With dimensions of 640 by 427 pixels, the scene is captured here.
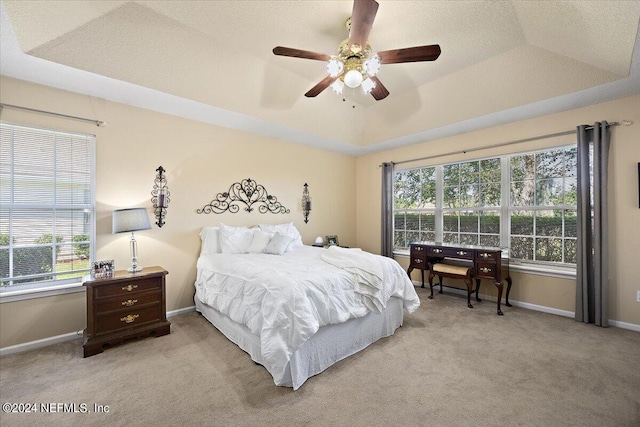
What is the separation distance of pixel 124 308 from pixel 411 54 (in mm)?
3484

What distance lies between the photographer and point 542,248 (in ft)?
12.3

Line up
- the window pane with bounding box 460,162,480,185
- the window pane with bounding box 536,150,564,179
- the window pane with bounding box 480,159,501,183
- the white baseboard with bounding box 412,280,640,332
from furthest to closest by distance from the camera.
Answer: the window pane with bounding box 460,162,480,185
the window pane with bounding box 480,159,501,183
the window pane with bounding box 536,150,564,179
the white baseboard with bounding box 412,280,640,332

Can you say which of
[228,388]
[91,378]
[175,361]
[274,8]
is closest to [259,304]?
[228,388]

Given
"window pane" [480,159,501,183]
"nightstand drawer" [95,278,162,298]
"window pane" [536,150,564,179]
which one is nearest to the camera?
"nightstand drawer" [95,278,162,298]

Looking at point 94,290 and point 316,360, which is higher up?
point 94,290

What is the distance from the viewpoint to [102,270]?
270 centimetres

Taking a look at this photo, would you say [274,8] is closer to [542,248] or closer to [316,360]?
[316,360]

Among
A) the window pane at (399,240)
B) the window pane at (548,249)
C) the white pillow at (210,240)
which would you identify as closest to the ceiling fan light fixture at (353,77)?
the white pillow at (210,240)

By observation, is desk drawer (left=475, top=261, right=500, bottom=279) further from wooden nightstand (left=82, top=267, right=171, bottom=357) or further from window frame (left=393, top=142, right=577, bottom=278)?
wooden nightstand (left=82, top=267, right=171, bottom=357)

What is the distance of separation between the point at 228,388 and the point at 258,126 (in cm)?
324

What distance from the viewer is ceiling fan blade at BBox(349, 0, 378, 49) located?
179 centimetres

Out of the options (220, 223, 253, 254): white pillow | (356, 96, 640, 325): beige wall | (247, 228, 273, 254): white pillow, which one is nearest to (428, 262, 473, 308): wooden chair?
(356, 96, 640, 325): beige wall

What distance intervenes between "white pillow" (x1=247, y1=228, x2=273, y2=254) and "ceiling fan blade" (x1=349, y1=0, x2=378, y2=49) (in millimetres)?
2575

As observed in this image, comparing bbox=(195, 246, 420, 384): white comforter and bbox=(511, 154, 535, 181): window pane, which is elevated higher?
bbox=(511, 154, 535, 181): window pane
